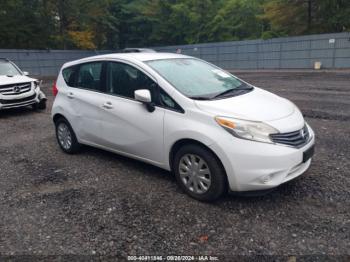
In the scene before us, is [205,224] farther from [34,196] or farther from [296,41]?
[296,41]

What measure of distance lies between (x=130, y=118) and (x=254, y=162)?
178 cm

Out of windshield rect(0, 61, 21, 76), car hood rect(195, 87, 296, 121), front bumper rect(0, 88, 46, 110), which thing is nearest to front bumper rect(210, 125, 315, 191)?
car hood rect(195, 87, 296, 121)

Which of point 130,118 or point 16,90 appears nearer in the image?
point 130,118

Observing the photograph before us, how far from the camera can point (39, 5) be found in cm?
3158

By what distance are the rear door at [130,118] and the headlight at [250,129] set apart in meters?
0.92

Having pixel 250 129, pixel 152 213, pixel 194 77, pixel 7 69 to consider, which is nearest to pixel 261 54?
pixel 7 69

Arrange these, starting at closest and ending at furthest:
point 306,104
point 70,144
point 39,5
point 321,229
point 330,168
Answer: point 321,229, point 330,168, point 70,144, point 306,104, point 39,5

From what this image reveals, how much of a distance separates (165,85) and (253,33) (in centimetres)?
3566

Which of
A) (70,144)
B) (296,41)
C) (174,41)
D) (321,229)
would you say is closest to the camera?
(321,229)

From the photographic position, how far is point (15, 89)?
31.2 ft

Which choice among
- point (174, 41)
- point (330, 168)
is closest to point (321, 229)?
point (330, 168)

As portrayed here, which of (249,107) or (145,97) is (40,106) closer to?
(145,97)

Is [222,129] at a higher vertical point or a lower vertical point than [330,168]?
higher

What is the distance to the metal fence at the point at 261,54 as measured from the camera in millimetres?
21688
